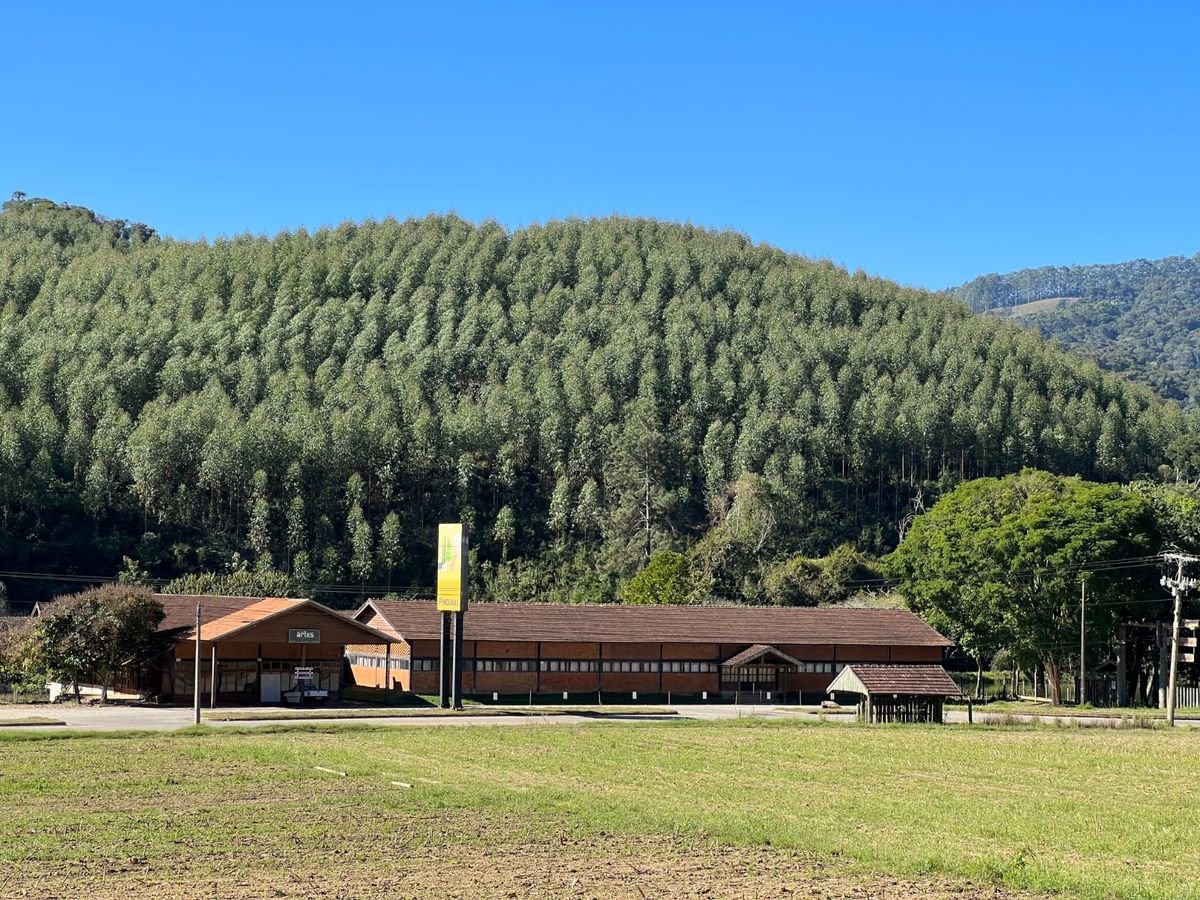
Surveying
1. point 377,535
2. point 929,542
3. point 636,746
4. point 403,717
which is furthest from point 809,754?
point 377,535

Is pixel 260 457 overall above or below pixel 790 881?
above

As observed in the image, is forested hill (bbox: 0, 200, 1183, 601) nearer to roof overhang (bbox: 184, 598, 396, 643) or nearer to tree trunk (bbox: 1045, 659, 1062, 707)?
tree trunk (bbox: 1045, 659, 1062, 707)

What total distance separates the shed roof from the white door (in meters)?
24.7

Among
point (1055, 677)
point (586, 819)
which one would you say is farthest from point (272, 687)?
point (586, 819)

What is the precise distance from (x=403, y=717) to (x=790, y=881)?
121ft

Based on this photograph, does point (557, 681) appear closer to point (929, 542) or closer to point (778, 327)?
point (929, 542)

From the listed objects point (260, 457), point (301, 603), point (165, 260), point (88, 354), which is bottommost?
point (301, 603)

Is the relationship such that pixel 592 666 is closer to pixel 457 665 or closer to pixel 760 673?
pixel 760 673

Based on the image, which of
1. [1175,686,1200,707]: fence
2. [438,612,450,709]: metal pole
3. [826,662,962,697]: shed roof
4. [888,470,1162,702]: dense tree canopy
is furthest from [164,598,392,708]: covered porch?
[1175,686,1200,707]: fence

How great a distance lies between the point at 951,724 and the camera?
5297 centimetres

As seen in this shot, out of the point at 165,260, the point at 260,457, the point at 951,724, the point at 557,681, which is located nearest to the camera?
the point at 951,724

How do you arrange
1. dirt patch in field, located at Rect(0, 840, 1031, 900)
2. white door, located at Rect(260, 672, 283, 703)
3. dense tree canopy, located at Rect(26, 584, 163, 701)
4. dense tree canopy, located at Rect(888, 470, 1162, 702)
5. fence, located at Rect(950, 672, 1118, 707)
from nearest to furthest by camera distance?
dirt patch in field, located at Rect(0, 840, 1031, 900), dense tree canopy, located at Rect(26, 584, 163, 701), white door, located at Rect(260, 672, 283, 703), dense tree canopy, located at Rect(888, 470, 1162, 702), fence, located at Rect(950, 672, 1118, 707)

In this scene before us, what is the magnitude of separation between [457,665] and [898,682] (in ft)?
62.6

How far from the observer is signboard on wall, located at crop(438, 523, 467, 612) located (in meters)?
61.5
